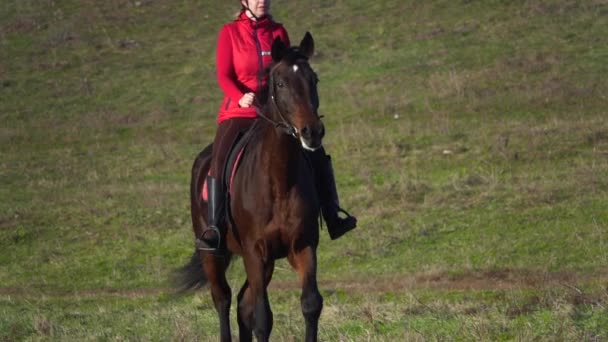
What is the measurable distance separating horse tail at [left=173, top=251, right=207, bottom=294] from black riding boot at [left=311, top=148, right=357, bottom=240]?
1956 mm

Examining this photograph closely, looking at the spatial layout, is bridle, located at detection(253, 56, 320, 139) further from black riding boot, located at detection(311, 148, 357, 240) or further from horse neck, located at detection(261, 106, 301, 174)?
black riding boot, located at detection(311, 148, 357, 240)

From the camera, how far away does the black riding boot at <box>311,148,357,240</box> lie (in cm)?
827

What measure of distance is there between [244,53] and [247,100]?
49cm

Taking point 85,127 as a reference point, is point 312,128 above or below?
above

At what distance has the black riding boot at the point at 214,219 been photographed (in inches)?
331

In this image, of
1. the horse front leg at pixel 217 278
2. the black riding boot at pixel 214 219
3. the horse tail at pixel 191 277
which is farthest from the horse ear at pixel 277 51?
the horse tail at pixel 191 277

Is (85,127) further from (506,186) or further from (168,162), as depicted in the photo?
(506,186)

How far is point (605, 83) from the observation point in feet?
87.3

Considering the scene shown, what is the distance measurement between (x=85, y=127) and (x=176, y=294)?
1990 centimetres

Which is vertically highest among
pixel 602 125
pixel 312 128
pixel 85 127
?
pixel 312 128

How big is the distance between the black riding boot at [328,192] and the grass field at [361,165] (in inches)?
33.5

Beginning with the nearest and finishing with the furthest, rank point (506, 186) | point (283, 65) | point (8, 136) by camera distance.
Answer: point (283, 65), point (506, 186), point (8, 136)

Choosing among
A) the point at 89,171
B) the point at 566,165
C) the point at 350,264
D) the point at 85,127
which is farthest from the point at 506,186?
the point at 85,127

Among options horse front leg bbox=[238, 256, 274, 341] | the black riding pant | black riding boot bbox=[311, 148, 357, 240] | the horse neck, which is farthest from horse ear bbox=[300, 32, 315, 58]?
horse front leg bbox=[238, 256, 274, 341]
